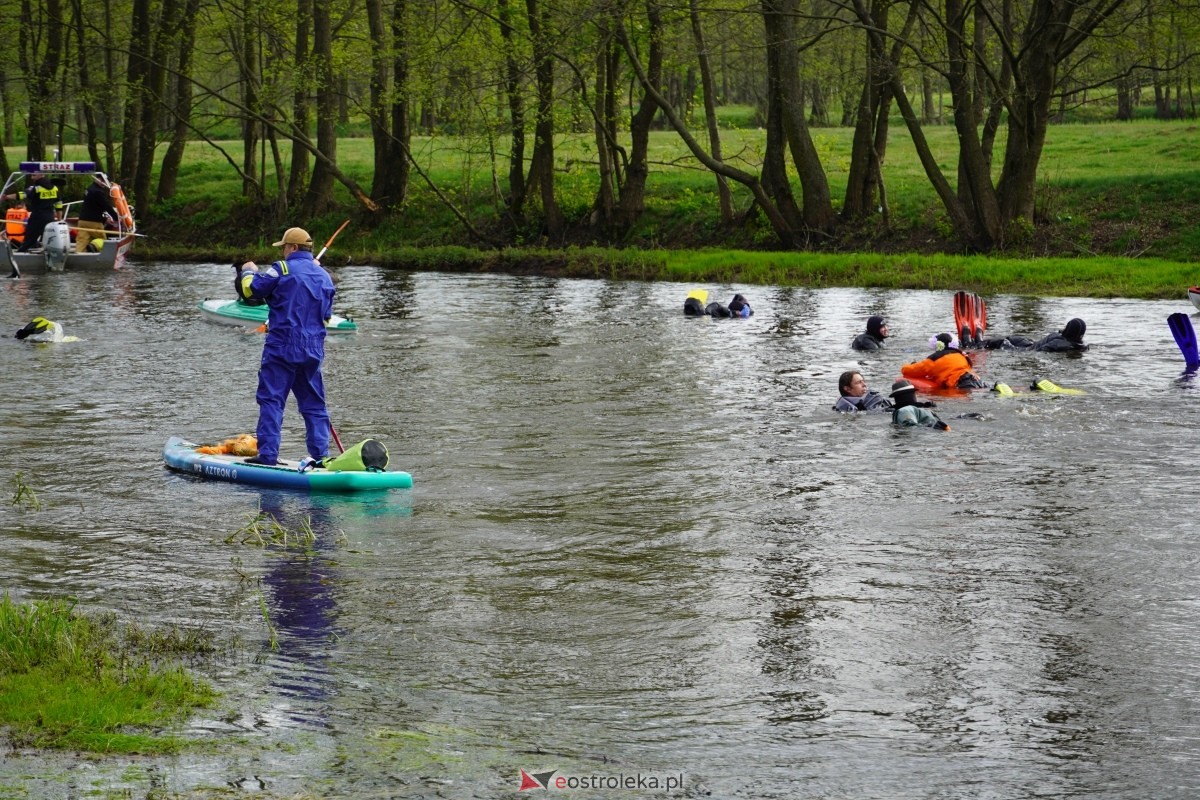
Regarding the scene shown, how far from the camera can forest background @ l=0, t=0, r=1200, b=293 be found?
30.8 metres

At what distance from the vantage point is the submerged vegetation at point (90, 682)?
247 inches

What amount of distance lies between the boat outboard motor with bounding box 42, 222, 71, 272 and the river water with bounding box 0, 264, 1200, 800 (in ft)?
46.9

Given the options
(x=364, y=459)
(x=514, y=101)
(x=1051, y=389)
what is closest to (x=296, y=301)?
(x=364, y=459)

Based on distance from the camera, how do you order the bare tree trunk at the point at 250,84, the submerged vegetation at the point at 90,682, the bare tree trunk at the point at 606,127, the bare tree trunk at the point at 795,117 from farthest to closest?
the bare tree trunk at the point at 250,84 → the bare tree trunk at the point at 606,127 → the bare tree trunk at the point at 795,117 → the submerged vegetation at the point at 90,682

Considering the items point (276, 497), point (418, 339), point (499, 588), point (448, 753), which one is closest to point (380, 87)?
point (418, 339)

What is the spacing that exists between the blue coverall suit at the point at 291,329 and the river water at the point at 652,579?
858 millimetres

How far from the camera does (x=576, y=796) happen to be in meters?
6.02

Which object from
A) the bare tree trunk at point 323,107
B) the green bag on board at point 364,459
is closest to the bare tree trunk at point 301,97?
the bare tree trunk at point 323,107

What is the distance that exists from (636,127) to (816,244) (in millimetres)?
5589

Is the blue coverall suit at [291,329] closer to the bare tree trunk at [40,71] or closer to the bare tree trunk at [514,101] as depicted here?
the bare tree trunk at [514,101]

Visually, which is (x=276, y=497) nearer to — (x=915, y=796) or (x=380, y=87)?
(x=915, y=796)

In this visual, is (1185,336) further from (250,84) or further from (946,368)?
(250,84)

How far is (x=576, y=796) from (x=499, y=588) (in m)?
3.30

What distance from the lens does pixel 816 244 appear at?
34.3 meters
